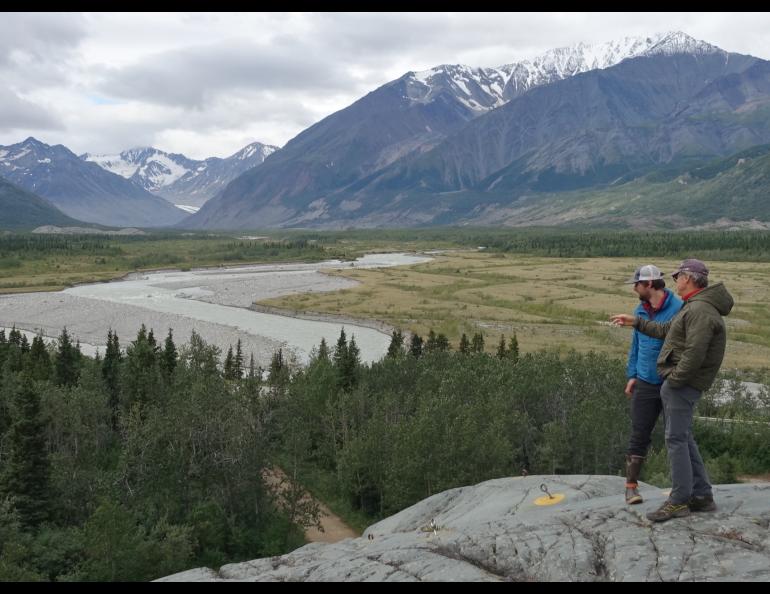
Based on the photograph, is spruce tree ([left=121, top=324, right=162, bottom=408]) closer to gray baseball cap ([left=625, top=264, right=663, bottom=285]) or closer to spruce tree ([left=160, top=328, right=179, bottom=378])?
spruce tree ([left=160, top=328, right=179, bottom=378])

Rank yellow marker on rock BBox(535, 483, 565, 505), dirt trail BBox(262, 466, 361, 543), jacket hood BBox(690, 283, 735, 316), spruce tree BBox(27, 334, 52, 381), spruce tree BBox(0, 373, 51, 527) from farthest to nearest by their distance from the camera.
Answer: spruce tree BBox(27, 334, 52, 381), dirt trail BBox(262, 466, 361, 543), spruce tree BBox(0, 373, 51, 527), yellow marker on rock BBox(535, 483, 565, 505), jacket hood BBox(690, 283, 735, 316)

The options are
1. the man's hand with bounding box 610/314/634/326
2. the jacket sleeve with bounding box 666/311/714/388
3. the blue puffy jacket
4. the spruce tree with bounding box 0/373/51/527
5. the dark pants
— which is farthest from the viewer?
the spruce tree with bounding box 0/373/51/527

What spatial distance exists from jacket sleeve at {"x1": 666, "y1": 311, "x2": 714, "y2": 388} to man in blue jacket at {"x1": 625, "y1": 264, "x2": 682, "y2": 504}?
1.18m

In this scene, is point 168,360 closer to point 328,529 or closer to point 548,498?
point 328,529

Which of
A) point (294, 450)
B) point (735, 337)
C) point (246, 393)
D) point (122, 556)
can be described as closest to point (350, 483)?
point (294, 450)

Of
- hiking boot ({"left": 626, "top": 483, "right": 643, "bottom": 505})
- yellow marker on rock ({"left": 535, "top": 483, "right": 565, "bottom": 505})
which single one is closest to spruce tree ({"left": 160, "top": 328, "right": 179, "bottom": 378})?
yellow marker on rock ({"left": 535, "top": 483, "right": 565, "bottom": 505})

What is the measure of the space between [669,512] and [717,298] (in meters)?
4.10

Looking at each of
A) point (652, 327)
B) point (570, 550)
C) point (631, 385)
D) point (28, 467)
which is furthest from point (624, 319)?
point (28, 467)

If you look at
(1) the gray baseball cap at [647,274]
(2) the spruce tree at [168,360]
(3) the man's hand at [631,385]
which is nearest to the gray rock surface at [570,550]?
(3) the man's hand at [631,385]

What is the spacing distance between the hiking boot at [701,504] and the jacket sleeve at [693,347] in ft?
8.32

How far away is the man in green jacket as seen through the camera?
1112 cm

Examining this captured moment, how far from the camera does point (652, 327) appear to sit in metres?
12.3
